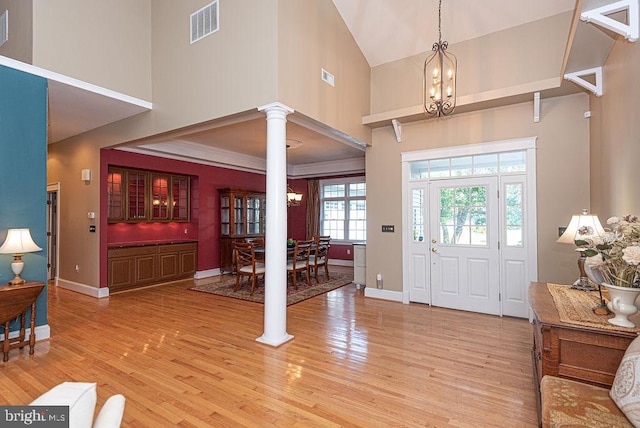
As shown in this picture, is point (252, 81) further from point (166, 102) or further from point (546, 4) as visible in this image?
point (546, 4)

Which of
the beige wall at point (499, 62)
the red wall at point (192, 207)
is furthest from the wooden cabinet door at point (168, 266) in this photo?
the beige wall at point (499, 62)

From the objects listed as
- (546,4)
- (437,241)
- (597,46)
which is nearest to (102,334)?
(437,241)

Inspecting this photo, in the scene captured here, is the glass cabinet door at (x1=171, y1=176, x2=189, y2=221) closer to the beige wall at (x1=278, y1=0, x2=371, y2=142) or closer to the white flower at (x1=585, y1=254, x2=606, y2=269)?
the beige wall at (x1=278, y1=0, x2=371, y2=142)

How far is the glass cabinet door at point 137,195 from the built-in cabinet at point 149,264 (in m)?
0.67

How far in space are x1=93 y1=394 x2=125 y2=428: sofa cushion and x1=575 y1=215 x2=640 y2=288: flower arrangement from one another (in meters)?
2.47

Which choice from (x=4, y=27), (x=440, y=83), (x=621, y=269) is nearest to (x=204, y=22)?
(x=4, y=27)

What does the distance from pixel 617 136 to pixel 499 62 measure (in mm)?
2099

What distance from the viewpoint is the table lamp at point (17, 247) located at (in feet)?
10.7

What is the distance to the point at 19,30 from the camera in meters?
4.17

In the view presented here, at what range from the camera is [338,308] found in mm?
4930

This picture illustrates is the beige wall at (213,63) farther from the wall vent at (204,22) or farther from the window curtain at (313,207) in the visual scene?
the window curtain at (313,207)

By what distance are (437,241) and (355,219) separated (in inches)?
182

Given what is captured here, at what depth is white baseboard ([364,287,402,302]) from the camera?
5.29m

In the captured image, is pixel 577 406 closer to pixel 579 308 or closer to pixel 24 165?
pixel 579 308
